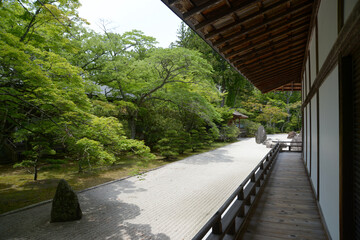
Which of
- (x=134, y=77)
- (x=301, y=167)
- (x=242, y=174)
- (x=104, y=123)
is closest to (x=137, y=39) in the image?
(x=134, y=77)

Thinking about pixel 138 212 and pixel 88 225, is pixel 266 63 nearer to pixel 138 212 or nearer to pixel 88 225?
pixel 138 212

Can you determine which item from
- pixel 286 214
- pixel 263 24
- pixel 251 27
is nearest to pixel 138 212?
pixel 286 214

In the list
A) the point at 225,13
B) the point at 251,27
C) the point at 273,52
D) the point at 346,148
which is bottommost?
the point at 346,148

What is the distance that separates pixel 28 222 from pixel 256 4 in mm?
6341

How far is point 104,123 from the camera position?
5559mm

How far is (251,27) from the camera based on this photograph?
3.48m

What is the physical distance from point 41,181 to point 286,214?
27.8 ft

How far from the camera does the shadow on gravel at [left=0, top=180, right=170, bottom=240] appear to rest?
13.1 feet

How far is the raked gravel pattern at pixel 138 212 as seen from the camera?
4090mm

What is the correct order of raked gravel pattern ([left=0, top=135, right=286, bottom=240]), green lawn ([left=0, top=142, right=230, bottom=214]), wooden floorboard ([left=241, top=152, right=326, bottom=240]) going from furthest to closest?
green lawn ([left=0, top=142, right=230, bottom=214]) < raked gravel pattern ([left=0, top=135, right=286, bottom=240]) < wooden floorboard ([left=241, top=152, right=326, bottom=240])

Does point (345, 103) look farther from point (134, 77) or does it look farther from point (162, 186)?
point (134, 77)

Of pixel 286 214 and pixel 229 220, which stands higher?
pixel 229 220

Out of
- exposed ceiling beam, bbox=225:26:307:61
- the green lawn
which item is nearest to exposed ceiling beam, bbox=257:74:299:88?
exposed ceiling beam, bbox=225:26:307:61

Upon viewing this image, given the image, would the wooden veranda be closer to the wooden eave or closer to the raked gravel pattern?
the raked gravel pattern
